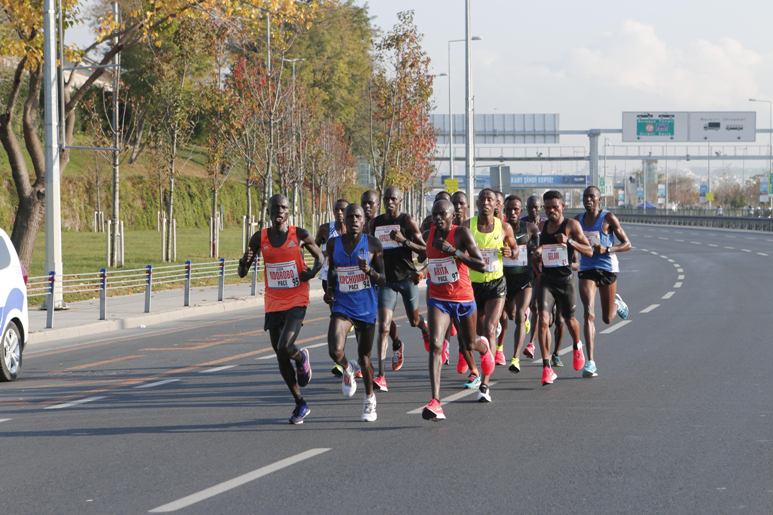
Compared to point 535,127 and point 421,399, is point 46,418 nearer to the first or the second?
point 421,399

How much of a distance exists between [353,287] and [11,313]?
5.06m

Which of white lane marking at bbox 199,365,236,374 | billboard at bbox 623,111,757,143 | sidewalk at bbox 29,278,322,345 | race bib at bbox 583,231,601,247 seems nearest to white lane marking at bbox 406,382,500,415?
race bib at bbox 583,231,601,247

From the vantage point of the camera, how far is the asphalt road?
7117 mm

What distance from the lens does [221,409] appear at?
35.5 feet

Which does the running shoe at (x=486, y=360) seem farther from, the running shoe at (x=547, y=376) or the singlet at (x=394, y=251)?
the singlet at (x=394, y=251)

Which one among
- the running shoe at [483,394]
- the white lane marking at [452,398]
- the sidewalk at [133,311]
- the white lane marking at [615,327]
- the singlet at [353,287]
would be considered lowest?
the sidewalk at [133,311]

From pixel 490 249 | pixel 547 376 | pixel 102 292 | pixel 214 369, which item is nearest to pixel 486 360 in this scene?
pixel 490 249

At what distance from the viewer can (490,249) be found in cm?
1163

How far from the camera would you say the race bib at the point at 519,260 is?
43.4ft

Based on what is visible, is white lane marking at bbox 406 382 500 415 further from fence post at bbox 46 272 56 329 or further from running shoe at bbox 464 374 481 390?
fence post at bbox 46 272 56 329

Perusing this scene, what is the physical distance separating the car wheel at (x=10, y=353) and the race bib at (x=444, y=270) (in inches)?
209

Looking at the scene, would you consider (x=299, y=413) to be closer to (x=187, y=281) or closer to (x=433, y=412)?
(x=433, y=412)

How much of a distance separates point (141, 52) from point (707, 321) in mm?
55953

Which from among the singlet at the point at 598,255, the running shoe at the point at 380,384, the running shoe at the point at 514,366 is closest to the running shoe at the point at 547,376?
the running shoe at the point at 514,366
